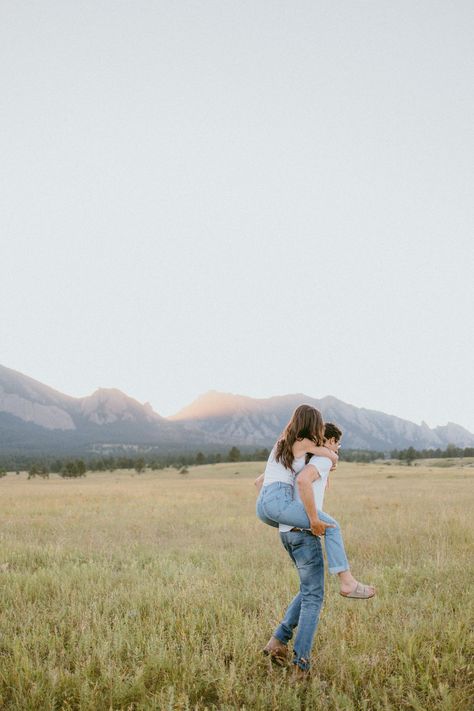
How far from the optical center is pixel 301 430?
4297mm

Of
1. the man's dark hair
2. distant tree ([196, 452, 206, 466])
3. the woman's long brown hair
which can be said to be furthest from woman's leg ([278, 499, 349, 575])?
distant tree ([196, 452, 206, 466])

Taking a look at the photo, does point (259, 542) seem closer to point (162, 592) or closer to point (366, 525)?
point (366, 525)

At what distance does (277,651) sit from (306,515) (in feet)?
5.24

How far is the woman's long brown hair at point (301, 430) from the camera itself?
4281 millimetres

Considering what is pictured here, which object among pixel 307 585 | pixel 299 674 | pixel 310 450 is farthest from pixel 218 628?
pixel 310 450

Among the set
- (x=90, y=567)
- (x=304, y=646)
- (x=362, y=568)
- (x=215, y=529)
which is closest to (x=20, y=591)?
(x=90, y=567)

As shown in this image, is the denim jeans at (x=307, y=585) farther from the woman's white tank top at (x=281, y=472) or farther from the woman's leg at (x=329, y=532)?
the woman's white tank top at (x=281, y=472)

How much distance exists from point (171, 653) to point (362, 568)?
4619 mm

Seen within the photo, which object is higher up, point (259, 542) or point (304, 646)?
point (304, 646)

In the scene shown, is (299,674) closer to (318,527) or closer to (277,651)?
(277,651)

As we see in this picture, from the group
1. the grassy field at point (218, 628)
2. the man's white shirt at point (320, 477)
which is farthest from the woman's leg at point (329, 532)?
the grassy field at point (218, 628)

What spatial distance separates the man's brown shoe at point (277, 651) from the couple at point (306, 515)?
0.11 ft

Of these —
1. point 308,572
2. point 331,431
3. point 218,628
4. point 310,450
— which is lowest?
point 218,628

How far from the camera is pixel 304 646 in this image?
4195 millimetres
